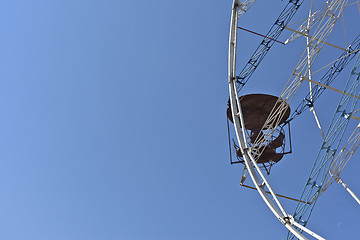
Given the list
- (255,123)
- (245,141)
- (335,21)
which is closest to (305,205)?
(245,141)

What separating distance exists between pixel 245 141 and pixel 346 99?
5.50 metres

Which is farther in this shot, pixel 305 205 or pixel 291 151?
pixel 291 151

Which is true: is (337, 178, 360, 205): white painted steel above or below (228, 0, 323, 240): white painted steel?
below

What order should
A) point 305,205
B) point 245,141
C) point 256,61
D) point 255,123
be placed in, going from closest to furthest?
point 305,205 → point 245,141 → point 256,61 → point 255,123

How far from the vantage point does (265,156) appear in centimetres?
2639

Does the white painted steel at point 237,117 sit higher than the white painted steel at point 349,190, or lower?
higher

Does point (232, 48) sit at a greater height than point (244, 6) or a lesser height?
lesser

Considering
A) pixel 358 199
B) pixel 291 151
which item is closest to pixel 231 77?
pixel 291 151

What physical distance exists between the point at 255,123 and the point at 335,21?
24.6 ft

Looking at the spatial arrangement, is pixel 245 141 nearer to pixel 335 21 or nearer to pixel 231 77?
pixel 231 77

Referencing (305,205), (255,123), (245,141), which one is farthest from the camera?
(255,123)

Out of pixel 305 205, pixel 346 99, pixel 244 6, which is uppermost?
pixel 244 6

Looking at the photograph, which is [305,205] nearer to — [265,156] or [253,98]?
[265,156]

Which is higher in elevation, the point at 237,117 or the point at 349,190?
the point at 237,117
